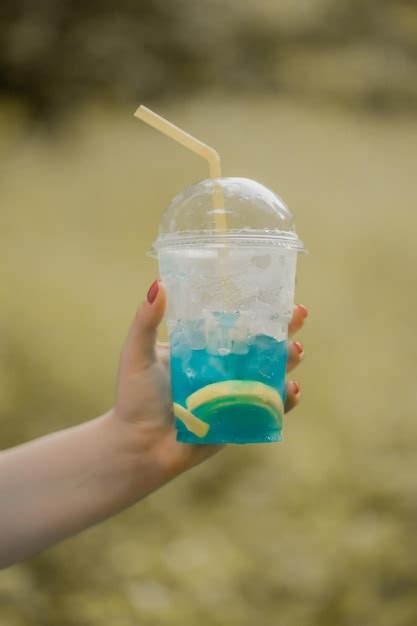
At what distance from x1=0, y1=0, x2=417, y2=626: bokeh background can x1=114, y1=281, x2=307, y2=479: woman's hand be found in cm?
117

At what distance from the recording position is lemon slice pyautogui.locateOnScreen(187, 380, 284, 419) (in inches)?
40.3

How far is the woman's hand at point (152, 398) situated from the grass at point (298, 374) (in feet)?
3.82

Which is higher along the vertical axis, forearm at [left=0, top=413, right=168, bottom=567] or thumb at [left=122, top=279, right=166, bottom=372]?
thumb at [left=122, top=279, right=166, bottom=372]

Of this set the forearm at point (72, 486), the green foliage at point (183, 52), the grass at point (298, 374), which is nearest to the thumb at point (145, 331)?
the forearm at point (72, 486)

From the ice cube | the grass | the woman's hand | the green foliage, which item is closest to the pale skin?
the woman's hand

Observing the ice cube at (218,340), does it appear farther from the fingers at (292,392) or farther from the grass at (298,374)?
the grass at (298,374)

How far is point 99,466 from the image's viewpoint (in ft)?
3.85

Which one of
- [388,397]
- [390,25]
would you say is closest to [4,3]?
Answer: [390,25]

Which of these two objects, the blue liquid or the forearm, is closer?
the blue liquid

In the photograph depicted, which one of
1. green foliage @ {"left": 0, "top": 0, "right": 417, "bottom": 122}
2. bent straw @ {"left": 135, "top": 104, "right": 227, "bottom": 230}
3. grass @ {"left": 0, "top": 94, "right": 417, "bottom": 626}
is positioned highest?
green foliage @ {"left": 0, "top": 0, "right": 417, "bottom": 122}

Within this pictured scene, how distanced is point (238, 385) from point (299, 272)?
1.44m

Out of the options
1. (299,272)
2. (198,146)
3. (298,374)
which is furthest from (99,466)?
(299,272)

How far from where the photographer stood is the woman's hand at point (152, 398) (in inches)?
43.7

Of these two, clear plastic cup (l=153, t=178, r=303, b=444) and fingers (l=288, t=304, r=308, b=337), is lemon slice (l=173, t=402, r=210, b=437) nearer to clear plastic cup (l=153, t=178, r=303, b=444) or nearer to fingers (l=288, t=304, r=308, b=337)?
clear plastic cup (l=153, t=178, r=303, b=444)
